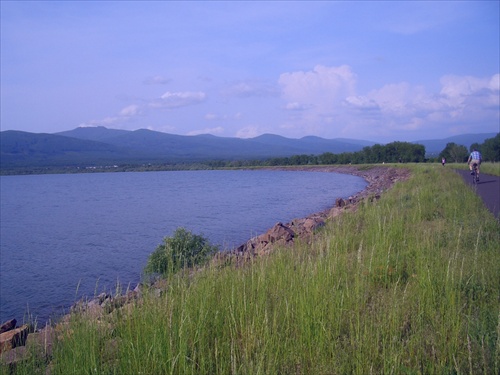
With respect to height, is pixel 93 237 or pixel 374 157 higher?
pixel 374 157

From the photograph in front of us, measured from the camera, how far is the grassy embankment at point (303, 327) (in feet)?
12.4

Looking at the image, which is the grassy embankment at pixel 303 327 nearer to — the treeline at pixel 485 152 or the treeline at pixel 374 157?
the treeline at pixel 374 157

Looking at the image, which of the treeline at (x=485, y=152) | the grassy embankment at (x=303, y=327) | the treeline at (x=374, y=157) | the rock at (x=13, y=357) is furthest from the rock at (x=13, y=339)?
the treeline at (x=485, y=152)

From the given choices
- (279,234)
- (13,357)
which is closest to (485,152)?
(279,234)

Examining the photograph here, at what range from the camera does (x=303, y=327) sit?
13.8 ft

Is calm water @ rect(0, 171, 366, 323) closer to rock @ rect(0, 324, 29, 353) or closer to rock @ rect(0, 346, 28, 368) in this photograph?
rock @ rect(0, 324, 29, 353)

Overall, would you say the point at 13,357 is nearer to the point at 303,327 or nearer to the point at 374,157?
the point at 303,327

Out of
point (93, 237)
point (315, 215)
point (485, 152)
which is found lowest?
point (93, 237)

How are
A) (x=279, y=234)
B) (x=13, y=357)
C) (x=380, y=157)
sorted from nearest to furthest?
(x=13, y=357) → (x=279, y=234) → (x=380, y=157)

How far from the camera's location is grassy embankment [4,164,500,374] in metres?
3.77

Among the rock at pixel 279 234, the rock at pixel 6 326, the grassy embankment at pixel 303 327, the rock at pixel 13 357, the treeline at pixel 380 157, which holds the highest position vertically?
the treeline at pixel 380 157

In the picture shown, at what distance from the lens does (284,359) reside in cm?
391

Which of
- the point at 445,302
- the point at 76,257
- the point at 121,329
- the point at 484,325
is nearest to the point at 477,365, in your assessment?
the point at 484,325

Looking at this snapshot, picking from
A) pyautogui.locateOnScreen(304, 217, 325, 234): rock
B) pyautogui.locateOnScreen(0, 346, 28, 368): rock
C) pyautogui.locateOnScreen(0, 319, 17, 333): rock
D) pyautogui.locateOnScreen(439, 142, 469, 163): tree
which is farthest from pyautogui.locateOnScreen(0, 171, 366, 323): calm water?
pyautogui.locateOnScreen(439, 142, 469, 163): tree
